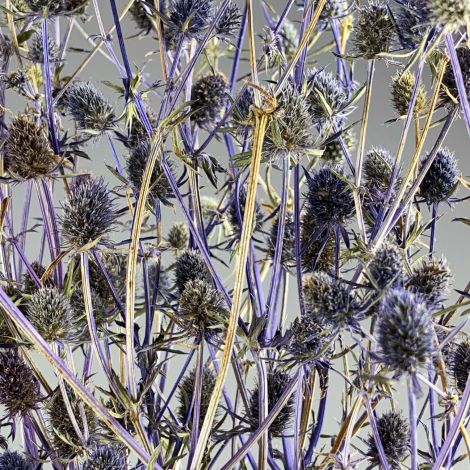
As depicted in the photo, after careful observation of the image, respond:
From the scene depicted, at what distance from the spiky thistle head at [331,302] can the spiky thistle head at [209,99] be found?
1.18 ft

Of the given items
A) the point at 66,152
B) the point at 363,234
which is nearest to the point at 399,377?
the point at 363,234

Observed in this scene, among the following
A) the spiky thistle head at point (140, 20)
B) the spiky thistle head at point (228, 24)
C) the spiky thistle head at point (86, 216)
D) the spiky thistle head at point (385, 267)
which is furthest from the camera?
the spiky thistle head at point (140, 20)

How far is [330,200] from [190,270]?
17 cm

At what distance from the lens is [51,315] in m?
0.76

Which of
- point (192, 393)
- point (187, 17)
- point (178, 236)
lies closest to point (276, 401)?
point (192, 393)

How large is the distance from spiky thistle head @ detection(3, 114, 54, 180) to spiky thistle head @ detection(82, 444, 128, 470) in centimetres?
30

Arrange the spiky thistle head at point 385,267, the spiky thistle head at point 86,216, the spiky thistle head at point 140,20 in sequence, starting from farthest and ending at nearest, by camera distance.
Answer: the spiky thistle head at point 140,20, the spiky thistle head at point 86,216, the spiky thistle head at point 385,267

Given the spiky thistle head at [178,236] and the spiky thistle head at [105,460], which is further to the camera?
the spiky thistle head at [178,236]

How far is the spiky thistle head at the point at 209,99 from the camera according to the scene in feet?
3.11

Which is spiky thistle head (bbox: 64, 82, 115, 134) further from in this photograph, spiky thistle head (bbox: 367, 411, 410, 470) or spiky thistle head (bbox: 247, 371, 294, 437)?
spiky thistle head (bbox: 367, 411, 410, 470)

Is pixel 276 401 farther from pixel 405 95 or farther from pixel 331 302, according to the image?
pixel 405 95

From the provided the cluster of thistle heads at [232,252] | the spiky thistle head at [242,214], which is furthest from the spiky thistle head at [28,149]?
the spiky thistle head at [242,214]

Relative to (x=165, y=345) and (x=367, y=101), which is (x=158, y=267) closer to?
(x=165, y=345)

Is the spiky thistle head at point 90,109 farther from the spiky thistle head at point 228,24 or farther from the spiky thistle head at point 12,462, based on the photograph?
the spiky thistle head at point 12,462
